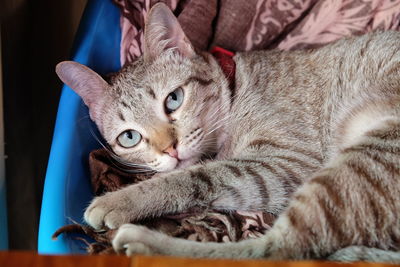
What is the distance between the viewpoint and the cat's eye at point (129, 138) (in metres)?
1.73

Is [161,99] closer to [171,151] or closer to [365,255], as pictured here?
[171,151]

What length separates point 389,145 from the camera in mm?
1382

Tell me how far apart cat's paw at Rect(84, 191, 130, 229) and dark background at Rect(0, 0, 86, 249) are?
97cm

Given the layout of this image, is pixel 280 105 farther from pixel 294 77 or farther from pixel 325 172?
pixel 325 172

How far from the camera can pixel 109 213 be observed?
146 cm

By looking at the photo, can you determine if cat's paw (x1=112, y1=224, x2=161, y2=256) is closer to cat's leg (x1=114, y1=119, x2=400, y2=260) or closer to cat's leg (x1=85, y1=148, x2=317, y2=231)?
cat's leg (x1=114, y1=119, x2=400, y2=260)

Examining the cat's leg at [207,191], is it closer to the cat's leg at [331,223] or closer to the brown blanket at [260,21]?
the cat's leg at [331,223]

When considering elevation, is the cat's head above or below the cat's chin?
above

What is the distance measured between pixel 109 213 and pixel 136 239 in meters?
0.23

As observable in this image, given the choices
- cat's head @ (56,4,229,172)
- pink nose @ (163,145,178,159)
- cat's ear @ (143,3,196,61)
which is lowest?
pink nose @ (163,145,178,159)

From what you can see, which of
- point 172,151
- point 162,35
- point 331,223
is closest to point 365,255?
point 331,223

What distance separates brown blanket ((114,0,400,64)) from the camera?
7.39 feet

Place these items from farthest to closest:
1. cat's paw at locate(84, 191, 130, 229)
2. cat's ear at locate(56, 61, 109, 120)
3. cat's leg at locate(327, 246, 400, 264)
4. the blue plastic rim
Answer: cat's ear at locate(56, 61, 109, 120)
the blue plastic rim
cat's paw at locate(84, 191, 130, 229)
cat's leg at locate(327, 246, 400, 264)

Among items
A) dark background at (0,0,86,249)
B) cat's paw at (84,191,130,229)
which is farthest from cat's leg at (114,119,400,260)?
dark background at (0,0,86,249)
